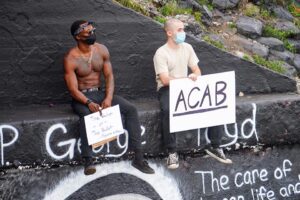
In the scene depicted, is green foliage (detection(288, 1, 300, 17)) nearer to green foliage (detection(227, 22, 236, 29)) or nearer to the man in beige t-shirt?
green foliage (detection(227, 22, 236, 29))

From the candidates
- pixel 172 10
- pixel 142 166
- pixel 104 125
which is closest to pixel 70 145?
pixel 104 125

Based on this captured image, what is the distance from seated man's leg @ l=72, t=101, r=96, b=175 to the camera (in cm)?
552

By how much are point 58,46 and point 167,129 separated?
140cm

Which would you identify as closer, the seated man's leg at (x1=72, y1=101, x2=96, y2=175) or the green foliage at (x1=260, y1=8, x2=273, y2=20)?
the seated man's leg at (x1=72, y1=101, x2=96, y2=175)

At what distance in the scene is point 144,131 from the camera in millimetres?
5977

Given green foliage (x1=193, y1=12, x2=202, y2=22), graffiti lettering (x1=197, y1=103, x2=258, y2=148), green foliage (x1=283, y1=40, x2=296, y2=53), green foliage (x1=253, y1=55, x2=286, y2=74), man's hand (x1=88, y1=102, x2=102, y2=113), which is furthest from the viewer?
green foliage (x1=283, y1=40, x2=296, y2=53)

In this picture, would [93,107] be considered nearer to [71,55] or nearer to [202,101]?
[71,55]

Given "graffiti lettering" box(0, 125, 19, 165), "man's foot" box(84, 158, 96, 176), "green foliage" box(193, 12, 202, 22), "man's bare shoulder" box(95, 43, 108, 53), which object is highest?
"man's bare shoulder" box(95, 43, 108, 53)

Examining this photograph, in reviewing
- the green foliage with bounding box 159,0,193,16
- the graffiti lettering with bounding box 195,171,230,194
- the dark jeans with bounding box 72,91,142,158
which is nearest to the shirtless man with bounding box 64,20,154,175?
the dark jeans with bounding box 72,91,142,158

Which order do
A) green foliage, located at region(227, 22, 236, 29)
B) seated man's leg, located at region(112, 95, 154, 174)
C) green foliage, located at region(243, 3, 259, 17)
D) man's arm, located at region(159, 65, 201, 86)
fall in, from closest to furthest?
seated man's leg, located at region(112, 95, 154, 174) → man's arm, located at region(159, 65, 201, 86) → green foliage, located at region(227, 22, 236, 29) → green foliage, located at region(243, 3, 259, 17)

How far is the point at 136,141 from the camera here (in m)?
5.72

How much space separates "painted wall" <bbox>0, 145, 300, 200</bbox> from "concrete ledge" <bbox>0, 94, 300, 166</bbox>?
18 centimetres

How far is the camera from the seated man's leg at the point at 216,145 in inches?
247

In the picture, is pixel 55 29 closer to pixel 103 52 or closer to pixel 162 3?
pixel 103 52
